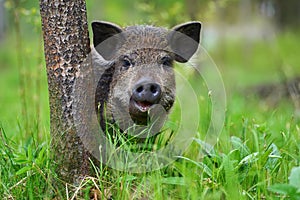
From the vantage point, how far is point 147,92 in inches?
147

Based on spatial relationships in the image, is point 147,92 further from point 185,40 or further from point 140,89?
point 185,40

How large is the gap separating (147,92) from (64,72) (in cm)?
64

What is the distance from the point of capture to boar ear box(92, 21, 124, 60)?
4180 mm

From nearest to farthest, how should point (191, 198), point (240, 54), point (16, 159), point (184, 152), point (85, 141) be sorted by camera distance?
point (191, 198), point (16, 159), point (85, 141), point (184, 152), point (240, 54)

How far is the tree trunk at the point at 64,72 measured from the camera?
3.35 metres

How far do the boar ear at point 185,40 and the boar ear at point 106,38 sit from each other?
0.48 metres

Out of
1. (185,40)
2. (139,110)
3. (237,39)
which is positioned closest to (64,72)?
(139,110)

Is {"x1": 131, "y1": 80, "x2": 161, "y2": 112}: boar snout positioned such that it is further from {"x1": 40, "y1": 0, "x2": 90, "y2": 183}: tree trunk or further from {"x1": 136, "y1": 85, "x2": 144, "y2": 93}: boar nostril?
{"x1": 40, "y1": 0, "x2": 90, "y2": 183}: tree trunk

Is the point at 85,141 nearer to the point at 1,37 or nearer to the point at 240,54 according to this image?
the point at 240,54

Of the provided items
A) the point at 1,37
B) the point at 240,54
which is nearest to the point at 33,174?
the point at 240,54

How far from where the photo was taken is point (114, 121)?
4.14 m

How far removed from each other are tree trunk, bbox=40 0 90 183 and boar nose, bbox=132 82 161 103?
0.54 meters

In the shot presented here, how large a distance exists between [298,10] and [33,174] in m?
21.6

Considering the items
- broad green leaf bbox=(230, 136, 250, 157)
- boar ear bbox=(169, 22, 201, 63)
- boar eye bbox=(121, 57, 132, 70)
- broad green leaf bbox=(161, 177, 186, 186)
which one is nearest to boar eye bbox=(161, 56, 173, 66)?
boar ear bbox=(169, 22, 201, 63)
